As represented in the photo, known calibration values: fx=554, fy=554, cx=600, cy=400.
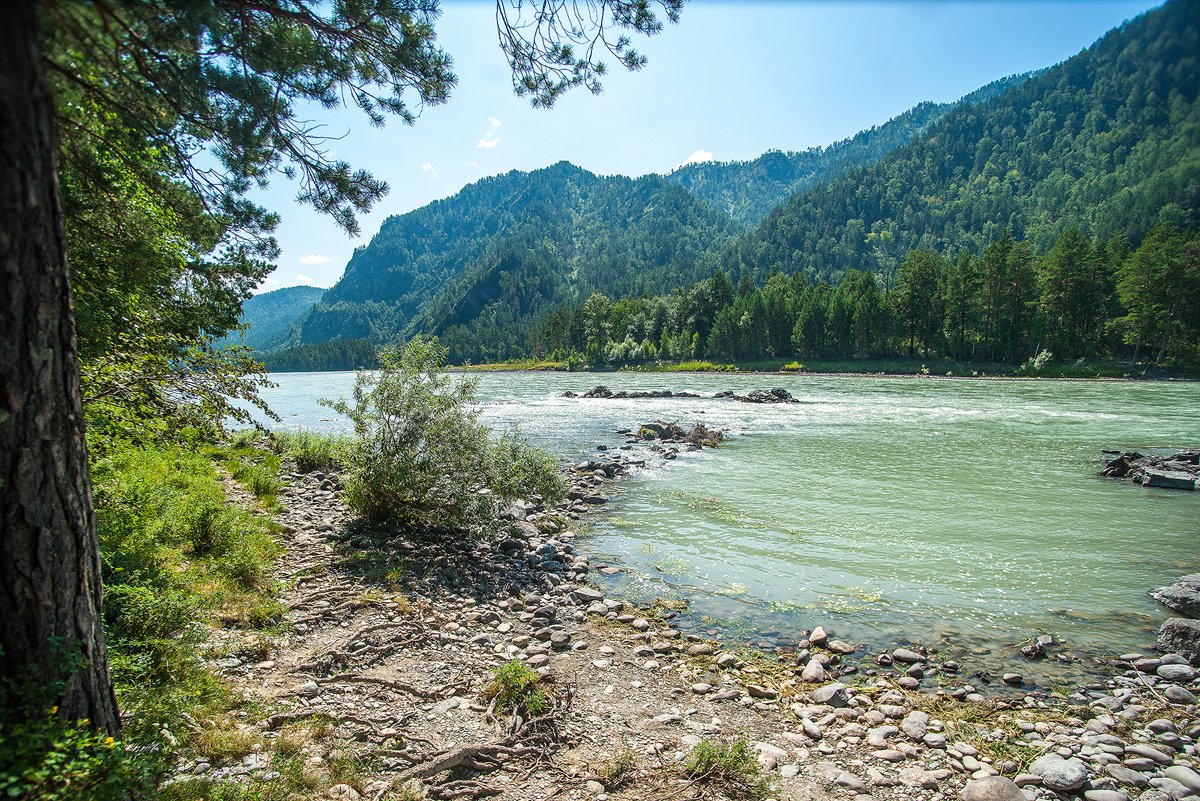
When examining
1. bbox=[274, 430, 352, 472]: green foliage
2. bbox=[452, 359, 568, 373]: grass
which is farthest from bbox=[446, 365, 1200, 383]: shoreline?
bbox=[274, 430, 352, 472]: green foliage

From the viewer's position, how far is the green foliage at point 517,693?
21.3ft

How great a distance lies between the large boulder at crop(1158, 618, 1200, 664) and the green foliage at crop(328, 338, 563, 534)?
12.0 meters

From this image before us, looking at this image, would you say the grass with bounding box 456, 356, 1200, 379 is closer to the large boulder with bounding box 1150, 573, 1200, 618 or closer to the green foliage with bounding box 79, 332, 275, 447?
the large boulder with bounding box 1150, 573, 1200, 618

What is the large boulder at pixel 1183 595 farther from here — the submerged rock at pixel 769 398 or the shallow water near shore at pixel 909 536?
the submerged rock at pixel 769 398

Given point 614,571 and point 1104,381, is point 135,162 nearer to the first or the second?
point 614,571

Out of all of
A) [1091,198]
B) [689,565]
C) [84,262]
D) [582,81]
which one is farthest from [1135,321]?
[1091,198]

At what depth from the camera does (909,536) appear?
48.7 feet

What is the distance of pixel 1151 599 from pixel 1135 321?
89.9m

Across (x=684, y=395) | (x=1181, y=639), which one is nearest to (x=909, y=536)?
(x=1181, y=639)

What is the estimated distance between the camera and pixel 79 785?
131 inches

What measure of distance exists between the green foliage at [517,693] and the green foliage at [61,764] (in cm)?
359

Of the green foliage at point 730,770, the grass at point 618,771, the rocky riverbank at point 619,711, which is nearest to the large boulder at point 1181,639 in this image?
the rocky riverbank at point 619,711

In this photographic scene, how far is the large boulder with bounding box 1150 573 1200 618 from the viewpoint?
10.1 meters

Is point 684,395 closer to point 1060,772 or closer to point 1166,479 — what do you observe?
point 1166,479
